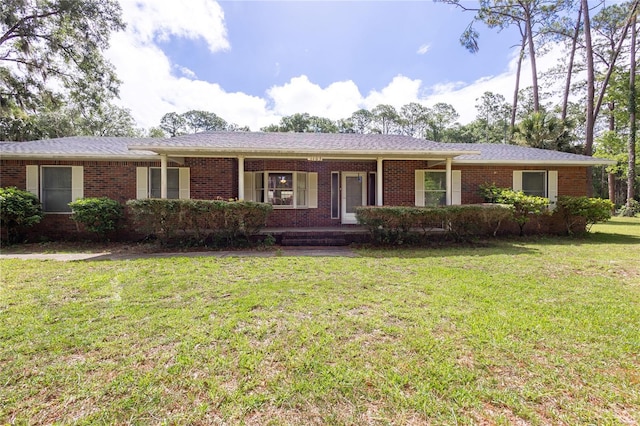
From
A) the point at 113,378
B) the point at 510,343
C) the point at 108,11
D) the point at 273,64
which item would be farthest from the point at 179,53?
the point at 510,343

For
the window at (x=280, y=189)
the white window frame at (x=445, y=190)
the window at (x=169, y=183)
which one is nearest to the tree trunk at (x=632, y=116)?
the white window frame at (x=445, y=190)

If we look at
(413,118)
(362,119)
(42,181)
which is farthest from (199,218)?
(413,118)

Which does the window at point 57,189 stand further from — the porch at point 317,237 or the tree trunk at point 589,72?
the tree trunk at point 589,72

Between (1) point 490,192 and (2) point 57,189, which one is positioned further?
(1) point 490,192

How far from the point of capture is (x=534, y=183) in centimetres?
1081

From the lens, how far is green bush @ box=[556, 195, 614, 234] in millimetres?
9531

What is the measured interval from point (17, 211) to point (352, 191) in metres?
10.3

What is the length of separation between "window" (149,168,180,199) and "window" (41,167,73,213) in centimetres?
247

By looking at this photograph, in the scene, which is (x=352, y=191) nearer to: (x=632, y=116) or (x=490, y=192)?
(x=490, y=192)

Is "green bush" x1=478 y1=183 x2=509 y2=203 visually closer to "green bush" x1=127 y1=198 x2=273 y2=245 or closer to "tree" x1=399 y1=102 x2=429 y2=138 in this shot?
"green bush" x1=127 y1=198 x2=273 y2=245

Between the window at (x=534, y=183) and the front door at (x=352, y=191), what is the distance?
598cm

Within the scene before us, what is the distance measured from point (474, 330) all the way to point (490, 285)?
1.90 m

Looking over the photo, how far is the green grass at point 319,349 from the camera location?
75.9 inches

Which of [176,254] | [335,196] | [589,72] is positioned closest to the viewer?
[176,254]
